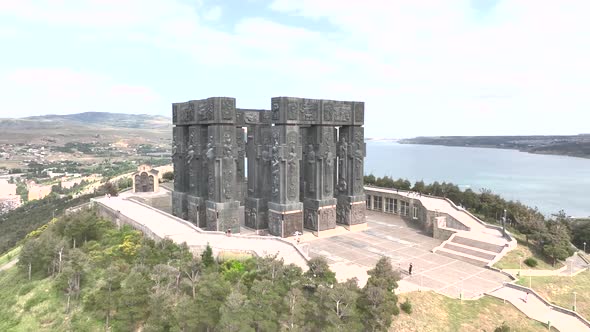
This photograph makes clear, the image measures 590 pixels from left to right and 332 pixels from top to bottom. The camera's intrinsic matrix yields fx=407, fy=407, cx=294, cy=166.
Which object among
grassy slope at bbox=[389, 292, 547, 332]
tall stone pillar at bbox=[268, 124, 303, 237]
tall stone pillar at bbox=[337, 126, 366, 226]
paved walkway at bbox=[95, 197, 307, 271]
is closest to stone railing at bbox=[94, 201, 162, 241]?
paved walkway at bbox=[95, 197, 307, 271]

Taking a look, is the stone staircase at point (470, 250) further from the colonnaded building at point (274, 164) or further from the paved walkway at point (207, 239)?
the paved walkway at point (207, 239)

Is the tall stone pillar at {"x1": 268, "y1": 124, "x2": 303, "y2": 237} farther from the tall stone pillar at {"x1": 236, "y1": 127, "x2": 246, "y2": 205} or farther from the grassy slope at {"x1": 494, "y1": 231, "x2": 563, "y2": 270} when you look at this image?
the grassy slope at {"x1": 494, "y1": 231, "x2": 563, "y2": 270}

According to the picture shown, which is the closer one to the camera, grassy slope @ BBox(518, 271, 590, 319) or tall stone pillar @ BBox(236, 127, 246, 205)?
grassy slope @ BBox(518, 271, 590, 319)

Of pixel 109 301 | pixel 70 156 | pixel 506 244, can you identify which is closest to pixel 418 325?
pixel 506 244

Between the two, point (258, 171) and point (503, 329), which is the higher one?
point (258, 171)

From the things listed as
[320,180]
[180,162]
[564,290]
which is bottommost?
[564,290]

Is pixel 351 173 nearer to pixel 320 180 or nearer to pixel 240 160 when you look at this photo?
pixel 320 180

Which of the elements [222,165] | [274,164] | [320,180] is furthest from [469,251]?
[222,165]
